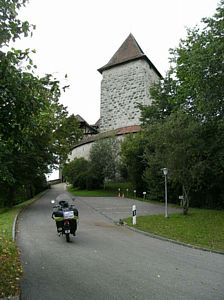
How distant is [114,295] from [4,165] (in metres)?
2.90

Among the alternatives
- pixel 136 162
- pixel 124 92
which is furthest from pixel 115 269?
pixel 124 92

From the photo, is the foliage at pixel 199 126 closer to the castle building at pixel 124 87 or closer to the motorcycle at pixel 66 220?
the motorcycle at pixel 66 220

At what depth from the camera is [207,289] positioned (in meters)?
6.85

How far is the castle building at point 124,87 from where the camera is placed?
2430 inches

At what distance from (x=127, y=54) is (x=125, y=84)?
5405 millimetres

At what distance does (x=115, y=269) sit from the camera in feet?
27.8

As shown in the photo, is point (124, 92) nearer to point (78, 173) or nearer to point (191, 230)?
point (78, 173)

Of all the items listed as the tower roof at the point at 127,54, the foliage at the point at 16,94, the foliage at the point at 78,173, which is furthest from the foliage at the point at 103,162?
the foliage at the point at 16,94

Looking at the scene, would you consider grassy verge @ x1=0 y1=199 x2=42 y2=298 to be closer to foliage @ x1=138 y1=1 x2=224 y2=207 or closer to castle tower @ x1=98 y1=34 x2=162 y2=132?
foliage @ x1=138 y1=1 x2=224 y2=207

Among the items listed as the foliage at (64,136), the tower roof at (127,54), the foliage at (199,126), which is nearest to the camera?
the foliage at (199,126)

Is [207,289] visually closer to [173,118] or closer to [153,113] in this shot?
[173,118]

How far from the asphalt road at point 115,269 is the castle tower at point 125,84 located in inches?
1910

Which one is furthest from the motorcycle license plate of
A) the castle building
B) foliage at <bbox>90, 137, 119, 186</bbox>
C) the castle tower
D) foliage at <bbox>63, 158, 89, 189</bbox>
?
the castle tower

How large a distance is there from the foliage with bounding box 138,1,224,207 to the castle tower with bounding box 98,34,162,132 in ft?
99.8
